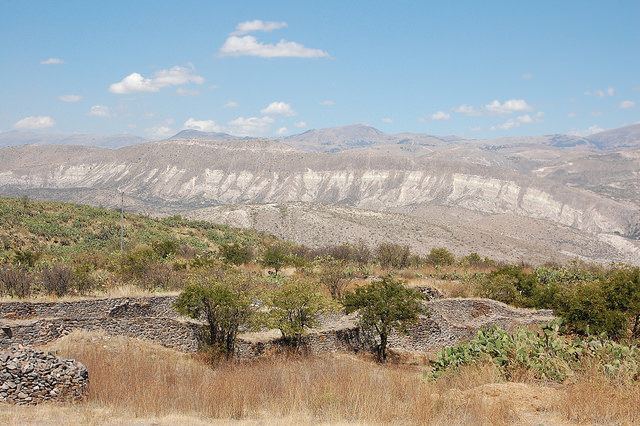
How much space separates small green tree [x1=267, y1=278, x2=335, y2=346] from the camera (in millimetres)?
20812

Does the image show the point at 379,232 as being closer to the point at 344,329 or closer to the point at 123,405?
the point at 344,329

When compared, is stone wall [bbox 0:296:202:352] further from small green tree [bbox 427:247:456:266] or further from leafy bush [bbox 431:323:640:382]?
small green tree [bbox 427:247:456:266]

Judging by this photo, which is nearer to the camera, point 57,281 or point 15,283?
point 15,283

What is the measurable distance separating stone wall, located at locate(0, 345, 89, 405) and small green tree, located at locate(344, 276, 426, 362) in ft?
41.1

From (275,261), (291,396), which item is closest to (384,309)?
(291,396)

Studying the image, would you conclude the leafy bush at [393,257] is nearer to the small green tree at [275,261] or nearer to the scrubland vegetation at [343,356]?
the scrubland vegetation at [343,356]

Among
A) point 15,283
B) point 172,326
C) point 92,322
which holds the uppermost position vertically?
point 15,283

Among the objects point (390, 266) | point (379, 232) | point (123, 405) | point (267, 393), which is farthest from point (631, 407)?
point (379, 232)

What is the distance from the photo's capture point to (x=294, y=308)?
69.2 feet

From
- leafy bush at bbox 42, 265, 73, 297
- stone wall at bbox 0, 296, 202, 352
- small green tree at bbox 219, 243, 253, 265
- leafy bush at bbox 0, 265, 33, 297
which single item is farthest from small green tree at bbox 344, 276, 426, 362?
small green tree at bbox 219, 243, 253, 265

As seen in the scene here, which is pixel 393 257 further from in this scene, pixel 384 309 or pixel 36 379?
pixel 36 379

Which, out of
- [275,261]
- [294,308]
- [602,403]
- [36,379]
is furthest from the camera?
[275,261]

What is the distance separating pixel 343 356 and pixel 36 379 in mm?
11629

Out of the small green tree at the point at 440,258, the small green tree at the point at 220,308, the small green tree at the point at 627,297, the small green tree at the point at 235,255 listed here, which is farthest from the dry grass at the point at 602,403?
the small green tree at the point at 440,258
